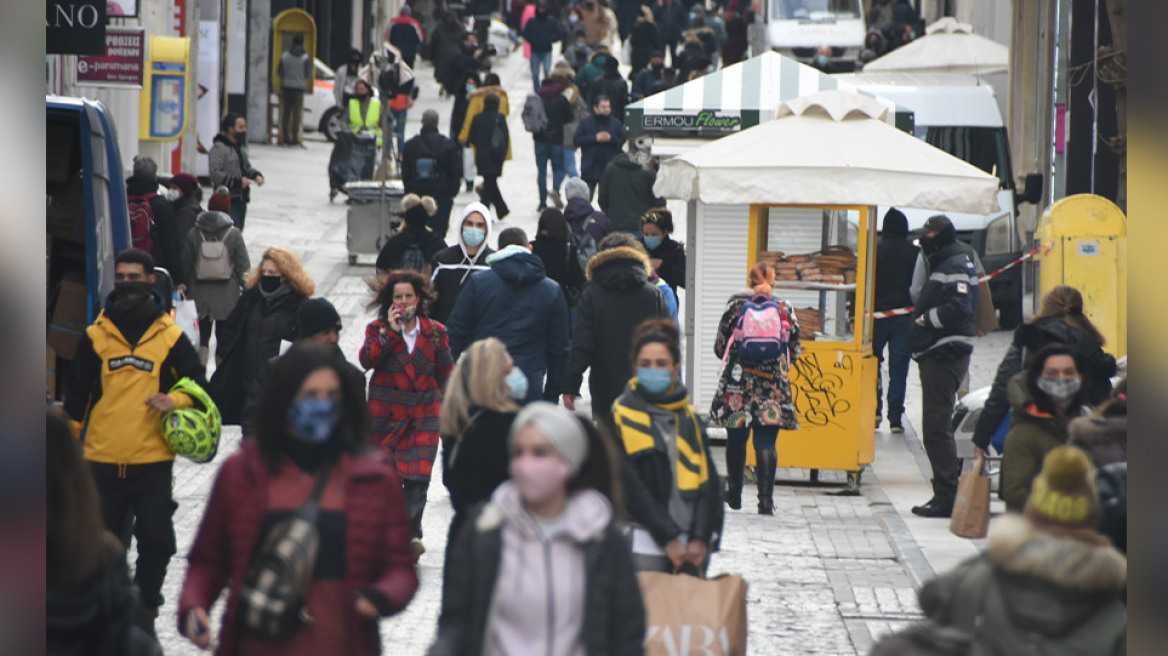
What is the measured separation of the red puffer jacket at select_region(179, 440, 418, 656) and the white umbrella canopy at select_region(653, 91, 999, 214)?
7.30m

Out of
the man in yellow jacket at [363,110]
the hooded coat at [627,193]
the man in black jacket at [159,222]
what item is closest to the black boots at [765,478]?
the man in black jacket at [159,222]

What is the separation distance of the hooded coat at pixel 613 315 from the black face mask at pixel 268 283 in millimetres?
2064

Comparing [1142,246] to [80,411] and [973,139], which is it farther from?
[973,139]

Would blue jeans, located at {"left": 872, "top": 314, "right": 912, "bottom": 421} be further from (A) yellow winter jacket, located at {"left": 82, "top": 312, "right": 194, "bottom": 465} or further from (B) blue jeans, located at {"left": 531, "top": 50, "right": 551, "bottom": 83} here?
(B) blue jeans, located at {"left": 531, "top": 50, "right": 551, "bottom": 83}

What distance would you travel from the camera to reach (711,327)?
1472 cm

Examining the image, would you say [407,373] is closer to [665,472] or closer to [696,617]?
[665,472]

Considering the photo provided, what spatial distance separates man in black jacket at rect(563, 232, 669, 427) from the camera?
11.8 metres

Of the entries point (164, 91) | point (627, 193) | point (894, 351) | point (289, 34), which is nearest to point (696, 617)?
point (894, 351)

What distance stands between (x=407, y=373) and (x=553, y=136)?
16.2 metres

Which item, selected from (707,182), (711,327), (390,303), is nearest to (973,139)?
(711,327)

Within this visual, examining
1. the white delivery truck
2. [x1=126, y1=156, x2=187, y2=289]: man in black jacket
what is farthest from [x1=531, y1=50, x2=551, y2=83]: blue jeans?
[x1=126, y1=156, x2=187, y2=289]: man in black jacket

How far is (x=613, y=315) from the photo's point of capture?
38.8 feet

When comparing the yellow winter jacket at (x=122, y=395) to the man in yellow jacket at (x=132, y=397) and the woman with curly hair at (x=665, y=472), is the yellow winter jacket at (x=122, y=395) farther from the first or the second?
the woman with curly hair at (x=665, y=472)

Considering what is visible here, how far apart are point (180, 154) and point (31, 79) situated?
21.0 meters
